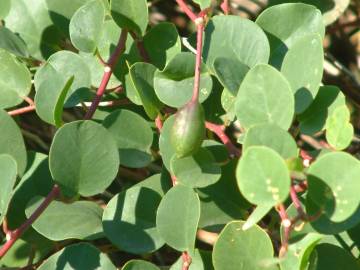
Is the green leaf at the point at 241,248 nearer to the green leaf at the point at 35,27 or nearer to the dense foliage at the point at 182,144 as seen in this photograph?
the dense foliage at the point at 182,144

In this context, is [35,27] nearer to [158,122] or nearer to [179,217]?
[158,122]

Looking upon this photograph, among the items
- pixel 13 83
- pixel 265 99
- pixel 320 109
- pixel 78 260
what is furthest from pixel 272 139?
pixel 13 83

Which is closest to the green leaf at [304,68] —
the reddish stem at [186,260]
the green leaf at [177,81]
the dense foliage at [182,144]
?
the dense foliage at [182,144]

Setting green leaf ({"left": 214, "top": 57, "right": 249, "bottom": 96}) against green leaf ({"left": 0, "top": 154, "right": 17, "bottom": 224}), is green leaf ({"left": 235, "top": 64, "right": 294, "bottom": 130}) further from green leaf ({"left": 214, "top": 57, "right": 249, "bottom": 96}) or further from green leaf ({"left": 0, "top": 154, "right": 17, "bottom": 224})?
green leaf ({"left": 0, "top": 154, "right": 17, "bottom": 224})

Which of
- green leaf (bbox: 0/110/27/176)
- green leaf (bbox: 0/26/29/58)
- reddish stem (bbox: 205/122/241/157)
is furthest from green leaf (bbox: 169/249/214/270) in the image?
green leaf (bbox: 0/26/29/58)

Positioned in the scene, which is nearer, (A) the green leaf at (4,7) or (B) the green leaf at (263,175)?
(B) the green leaf at (263,175)

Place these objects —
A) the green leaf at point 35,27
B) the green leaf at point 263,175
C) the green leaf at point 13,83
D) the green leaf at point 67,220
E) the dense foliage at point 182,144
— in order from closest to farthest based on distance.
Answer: the green leaf at point 263,175
the dense foliage at point 182,144
the green leaf at point 67,220
the green leaf at point 13,83
the green leaf at point 35,27

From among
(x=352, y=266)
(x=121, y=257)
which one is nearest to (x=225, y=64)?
(x=352, y=266)
